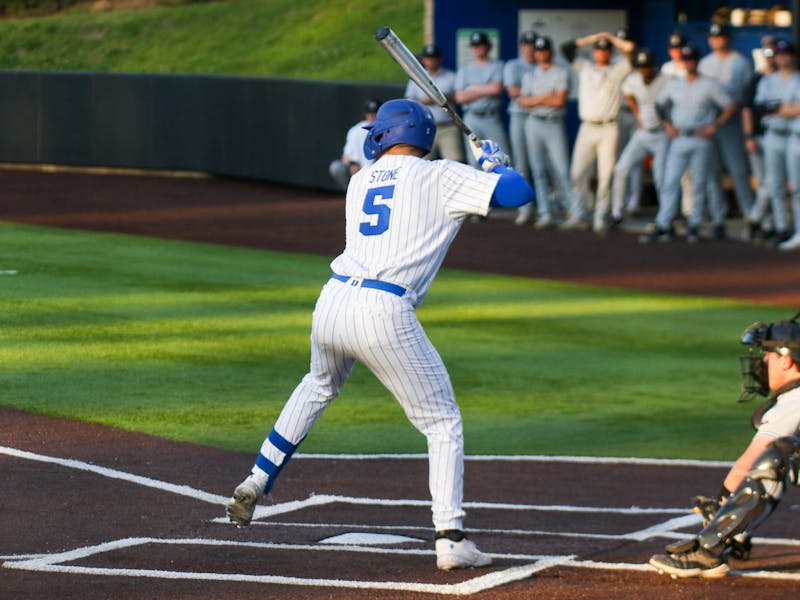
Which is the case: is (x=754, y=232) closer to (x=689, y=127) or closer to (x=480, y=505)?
(x=689, y=127)

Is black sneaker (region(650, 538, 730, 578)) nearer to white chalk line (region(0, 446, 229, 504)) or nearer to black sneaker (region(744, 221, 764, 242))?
white chalk line (region(0, 446, 229, 504))

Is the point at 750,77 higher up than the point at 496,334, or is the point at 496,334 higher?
the point at 750,77

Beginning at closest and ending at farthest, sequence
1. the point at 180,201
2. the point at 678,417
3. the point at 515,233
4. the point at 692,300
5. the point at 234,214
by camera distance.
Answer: the point at 678,417 → the point at 692,300 → the point at 515,233 → the point at 234,214 → the point at 180,201

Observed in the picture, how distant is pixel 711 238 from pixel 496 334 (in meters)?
5.87

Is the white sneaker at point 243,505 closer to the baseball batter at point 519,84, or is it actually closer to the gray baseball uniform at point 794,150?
the gray baseball uniform at point 794,150

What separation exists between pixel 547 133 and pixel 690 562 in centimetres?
1245

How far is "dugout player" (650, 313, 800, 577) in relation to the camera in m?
5.77

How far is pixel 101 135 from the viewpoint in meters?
25.4

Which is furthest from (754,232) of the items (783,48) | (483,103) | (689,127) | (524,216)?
(483,103)

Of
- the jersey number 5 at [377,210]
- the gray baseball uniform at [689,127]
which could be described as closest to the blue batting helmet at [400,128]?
the jersey number 5 at [377,210]

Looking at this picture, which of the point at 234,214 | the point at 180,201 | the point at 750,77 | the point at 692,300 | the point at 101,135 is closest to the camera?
the point at 692,300

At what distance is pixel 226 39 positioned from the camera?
38094mm

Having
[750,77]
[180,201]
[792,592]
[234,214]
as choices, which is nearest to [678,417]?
[792,592]

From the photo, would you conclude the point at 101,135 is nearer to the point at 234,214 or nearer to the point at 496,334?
the point at 234,214
